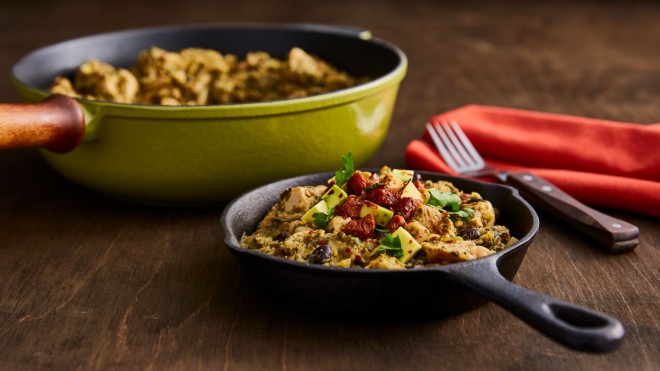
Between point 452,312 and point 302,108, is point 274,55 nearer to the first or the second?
point 302,108

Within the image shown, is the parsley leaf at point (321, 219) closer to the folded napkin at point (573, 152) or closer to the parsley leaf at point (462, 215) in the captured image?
the parsley leaf at point (462, 215)

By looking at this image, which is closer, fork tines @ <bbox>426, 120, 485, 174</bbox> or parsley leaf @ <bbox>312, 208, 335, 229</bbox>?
parsley leaf @ <bbox>312, 208, 335, 229</bbox>

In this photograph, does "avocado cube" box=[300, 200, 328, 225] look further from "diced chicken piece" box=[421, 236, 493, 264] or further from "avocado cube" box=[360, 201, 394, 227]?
"diced chicken piece" box=[421, 236, 493, 264]

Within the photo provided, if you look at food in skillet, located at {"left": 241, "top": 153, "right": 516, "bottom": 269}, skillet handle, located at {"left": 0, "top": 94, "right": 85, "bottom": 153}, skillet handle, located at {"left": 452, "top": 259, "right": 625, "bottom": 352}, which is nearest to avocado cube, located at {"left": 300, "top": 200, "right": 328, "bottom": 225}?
food in skillet, located at {"left": 241, "top": 153, "right": 516, "bottom": 269}

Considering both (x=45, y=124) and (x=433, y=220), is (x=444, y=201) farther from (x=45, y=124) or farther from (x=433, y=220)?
(x=45, y=124)

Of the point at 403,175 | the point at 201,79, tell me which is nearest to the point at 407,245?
the point at 403,175

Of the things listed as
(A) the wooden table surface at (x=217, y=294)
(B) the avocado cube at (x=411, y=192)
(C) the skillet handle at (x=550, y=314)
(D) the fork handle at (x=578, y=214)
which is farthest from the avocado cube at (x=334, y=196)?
(D) the fork handle at (x=578, y=214)
